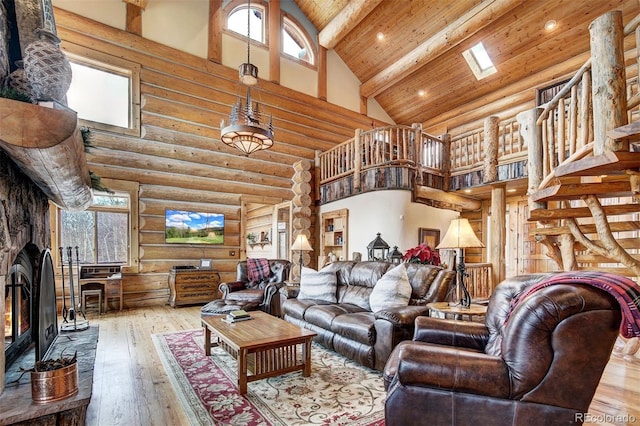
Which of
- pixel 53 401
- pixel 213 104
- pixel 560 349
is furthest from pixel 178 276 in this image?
pixel 560 349

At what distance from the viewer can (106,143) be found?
5.69 meters

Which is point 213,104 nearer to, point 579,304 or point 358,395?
point 358,395

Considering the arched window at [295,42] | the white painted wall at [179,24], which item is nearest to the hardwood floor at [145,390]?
the white painted wall at [179,24]

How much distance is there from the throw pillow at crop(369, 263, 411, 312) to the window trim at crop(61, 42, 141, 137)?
208 inches

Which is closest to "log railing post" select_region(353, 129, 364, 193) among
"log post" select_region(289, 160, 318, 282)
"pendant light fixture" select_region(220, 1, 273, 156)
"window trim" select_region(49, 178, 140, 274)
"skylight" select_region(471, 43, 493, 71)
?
"log post" select_region(289, 160, 318, 282)

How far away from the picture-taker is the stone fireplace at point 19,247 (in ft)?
5.34

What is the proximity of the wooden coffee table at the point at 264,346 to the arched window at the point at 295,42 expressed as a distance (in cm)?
719

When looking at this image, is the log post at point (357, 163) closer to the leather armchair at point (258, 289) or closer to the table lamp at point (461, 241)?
the leather armchair at point (258, 289)

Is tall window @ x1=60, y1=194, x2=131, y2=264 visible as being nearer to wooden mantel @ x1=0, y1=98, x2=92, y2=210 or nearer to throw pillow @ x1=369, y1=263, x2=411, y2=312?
wooden mantel @ x1=0, y1=98, x2=92, y2=210

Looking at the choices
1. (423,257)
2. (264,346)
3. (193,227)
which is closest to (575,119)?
(423,257)

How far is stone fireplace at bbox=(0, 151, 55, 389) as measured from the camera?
163 centimetres

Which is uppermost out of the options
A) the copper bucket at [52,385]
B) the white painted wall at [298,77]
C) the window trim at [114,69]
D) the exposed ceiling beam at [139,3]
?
the exposed ceiling beam at [139,3]

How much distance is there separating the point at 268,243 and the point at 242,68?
236 inches

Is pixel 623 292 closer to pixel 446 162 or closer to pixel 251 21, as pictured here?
pixel 446 162
